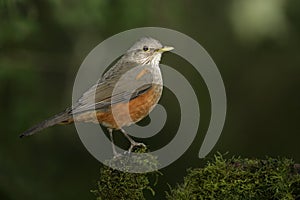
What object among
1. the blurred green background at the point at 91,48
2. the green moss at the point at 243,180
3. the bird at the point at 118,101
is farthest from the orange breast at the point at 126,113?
the blurred green background at the point at 91,48

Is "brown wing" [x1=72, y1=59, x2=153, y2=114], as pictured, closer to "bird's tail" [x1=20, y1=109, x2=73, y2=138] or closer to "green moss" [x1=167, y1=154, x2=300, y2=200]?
"bird's tail" [x1=20, y1=109, x2=73, y2=138]

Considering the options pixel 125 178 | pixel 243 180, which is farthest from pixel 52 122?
pixel 243 180

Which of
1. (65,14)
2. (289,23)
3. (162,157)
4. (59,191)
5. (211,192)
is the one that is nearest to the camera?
(211,192)

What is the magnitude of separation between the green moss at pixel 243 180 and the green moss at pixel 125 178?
25cm

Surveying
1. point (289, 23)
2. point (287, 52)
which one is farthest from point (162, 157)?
point (287, 52)

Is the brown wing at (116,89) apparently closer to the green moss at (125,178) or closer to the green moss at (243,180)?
the green moss at (125,178)

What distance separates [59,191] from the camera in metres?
9.19

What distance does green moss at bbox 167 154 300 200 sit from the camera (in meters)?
4.46

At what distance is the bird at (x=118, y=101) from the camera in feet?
16.9

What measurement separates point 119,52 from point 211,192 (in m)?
3.59

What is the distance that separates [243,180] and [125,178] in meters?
0.70

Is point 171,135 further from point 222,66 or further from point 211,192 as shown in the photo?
point 211,192

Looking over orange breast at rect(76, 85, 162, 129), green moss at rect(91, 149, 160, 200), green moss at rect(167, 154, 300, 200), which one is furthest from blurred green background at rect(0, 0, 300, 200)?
green moss at rect(167, 154, 300, 200)

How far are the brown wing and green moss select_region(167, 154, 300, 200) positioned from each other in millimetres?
925
